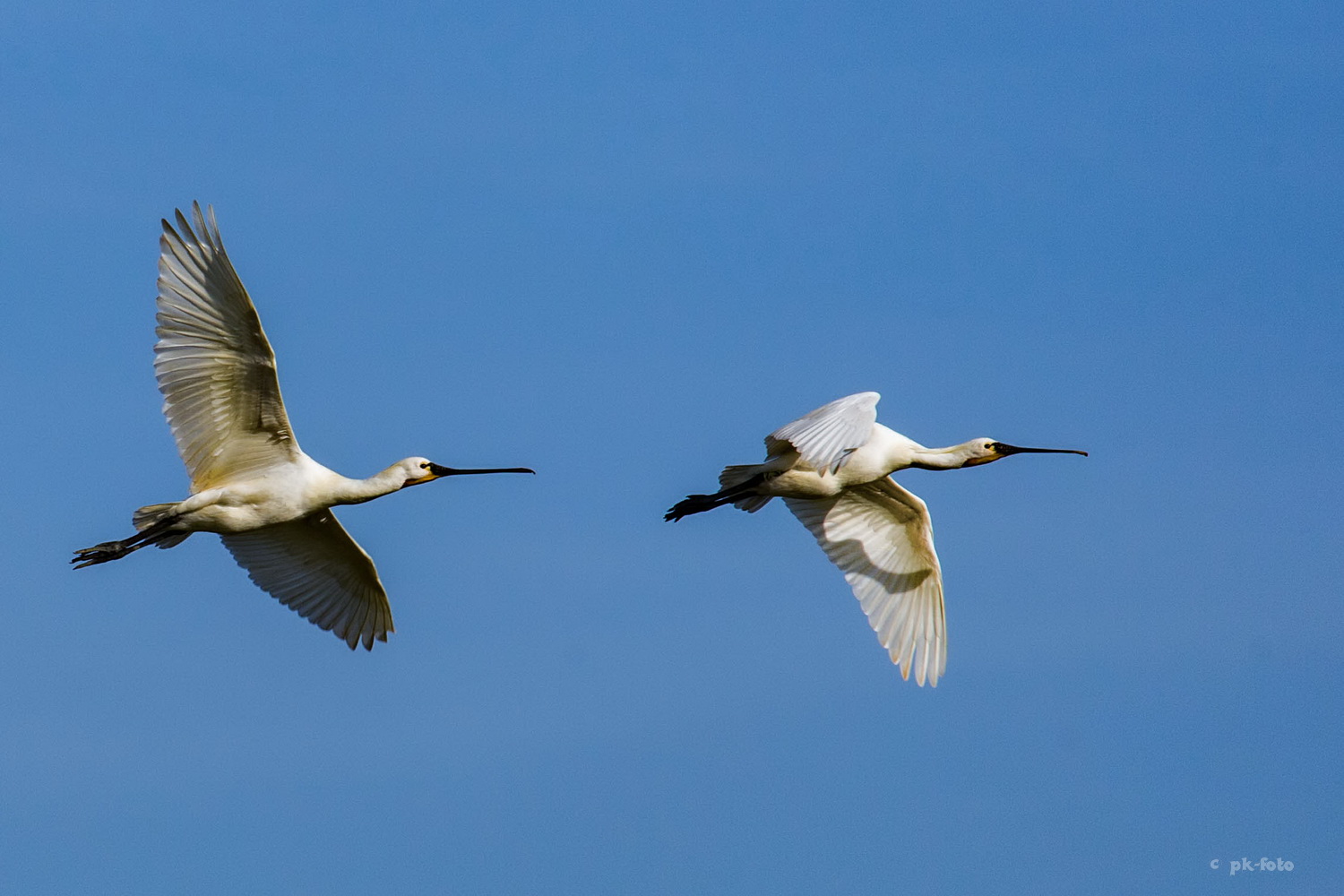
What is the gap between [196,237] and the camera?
2436 centimetres

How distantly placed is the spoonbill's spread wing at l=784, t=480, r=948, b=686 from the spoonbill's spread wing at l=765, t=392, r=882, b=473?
11.3 ft

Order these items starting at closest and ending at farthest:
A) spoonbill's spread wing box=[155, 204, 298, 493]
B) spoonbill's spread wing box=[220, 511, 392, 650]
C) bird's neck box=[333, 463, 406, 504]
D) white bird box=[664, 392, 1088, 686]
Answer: spoonbill's spread wing box=[155, 204, 298, 493]
bird's neck box=[333, 463, 406, 504]
spoonbill's spread wing box=[220, 511, 392, 650]
white bird box=[664, 392, 1088, 686]

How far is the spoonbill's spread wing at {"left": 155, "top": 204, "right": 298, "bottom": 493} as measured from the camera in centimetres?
2442

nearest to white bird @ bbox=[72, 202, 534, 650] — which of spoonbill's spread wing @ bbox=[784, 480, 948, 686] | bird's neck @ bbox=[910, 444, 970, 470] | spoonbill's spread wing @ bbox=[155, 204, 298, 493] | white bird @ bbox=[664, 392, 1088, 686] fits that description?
spoonbill's spread wing @ bbox=[155, 204, 298, 493]

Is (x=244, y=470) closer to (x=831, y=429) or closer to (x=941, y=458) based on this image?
(x=831, y=429)

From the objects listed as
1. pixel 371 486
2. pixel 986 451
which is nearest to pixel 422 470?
pixel 371 486

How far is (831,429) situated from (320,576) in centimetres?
667

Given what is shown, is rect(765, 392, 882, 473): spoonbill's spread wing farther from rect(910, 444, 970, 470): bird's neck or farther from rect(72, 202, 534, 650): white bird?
rect(72, 202, 534, 650): white bird

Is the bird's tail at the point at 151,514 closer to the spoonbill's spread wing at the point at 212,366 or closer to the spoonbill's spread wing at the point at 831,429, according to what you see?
the spoonbill's spread wing at the point at 212,366

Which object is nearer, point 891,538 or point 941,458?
point 941,458

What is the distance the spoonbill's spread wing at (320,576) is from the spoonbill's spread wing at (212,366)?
1.82 meters

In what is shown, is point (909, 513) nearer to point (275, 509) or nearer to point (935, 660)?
point (935, 660)

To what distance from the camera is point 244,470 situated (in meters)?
26.0

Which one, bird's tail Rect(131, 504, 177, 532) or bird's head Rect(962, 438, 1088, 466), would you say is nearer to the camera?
bird's tail Rect(131, 504, 177, 532)
